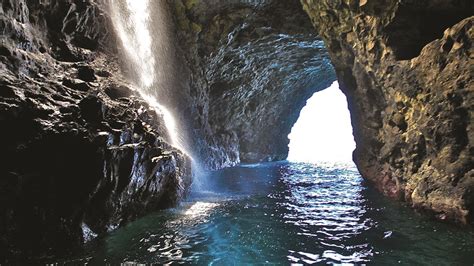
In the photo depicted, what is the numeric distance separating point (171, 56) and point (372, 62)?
15.0 m

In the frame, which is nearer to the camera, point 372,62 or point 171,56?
point 372,62

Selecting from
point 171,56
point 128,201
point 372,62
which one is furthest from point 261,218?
point 171,56

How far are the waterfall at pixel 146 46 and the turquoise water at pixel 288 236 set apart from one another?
7.33 meters

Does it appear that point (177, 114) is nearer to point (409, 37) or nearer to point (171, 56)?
point (171, 56)

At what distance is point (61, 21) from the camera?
13.2 metres

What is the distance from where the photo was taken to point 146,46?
21.5 metres

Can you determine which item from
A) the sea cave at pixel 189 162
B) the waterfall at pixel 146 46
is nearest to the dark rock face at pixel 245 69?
the waterfall at pixel 146 46

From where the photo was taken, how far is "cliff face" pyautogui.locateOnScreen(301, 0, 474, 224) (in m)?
9.71

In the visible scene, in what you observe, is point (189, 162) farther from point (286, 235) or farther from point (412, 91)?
point (412, 91)

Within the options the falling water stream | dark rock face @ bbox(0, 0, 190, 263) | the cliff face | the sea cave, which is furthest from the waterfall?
the cliff face

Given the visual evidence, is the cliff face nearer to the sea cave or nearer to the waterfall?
the sea cave

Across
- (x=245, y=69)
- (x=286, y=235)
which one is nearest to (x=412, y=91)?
(x=286, y=235)

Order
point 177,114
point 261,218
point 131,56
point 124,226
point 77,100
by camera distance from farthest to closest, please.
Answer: point 177,114 < point 131,56 < point 261,218 < point 124,226 < point 77,100

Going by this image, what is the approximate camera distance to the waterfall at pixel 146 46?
18.1 metres
